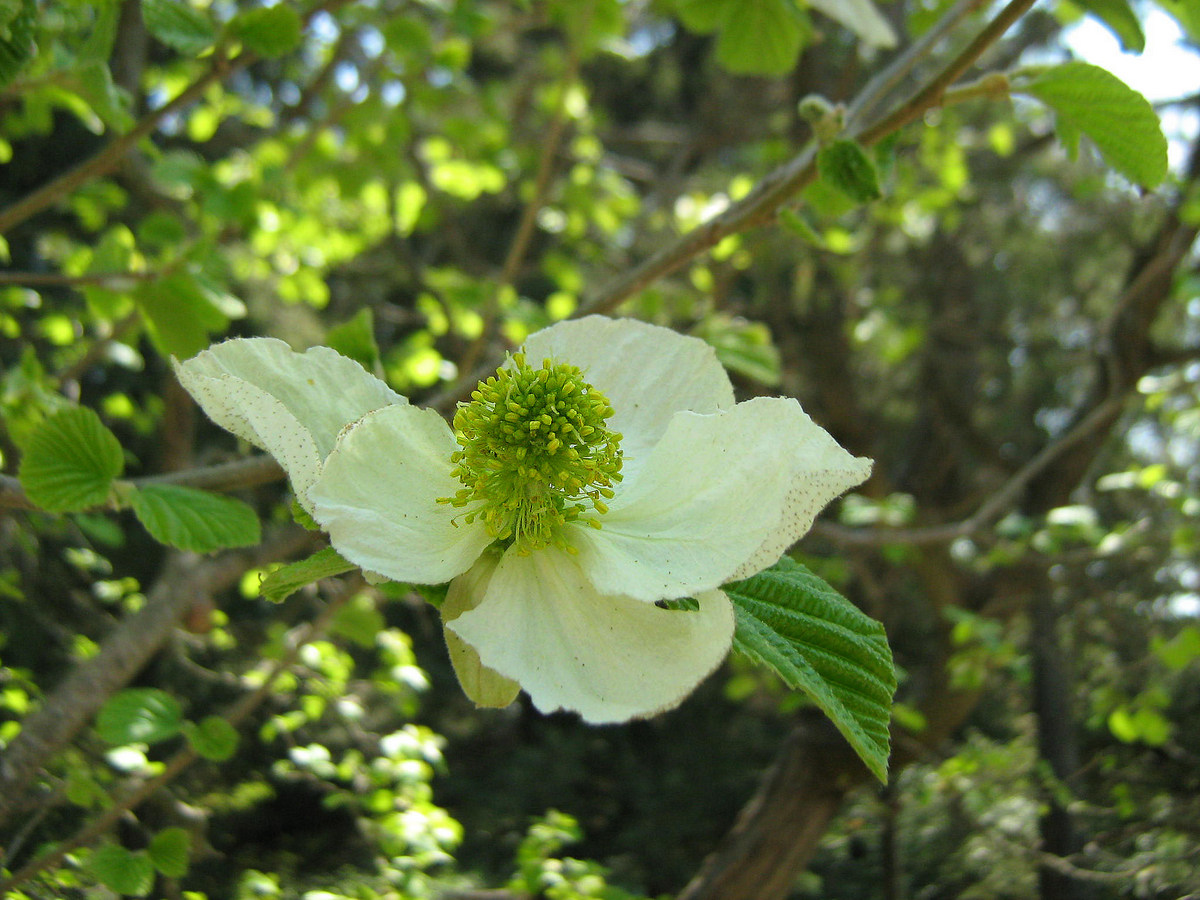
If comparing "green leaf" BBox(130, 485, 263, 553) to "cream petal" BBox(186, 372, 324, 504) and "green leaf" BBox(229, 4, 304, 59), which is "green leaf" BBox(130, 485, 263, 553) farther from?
"green leaf" BBox(229, 4, 304, 59)

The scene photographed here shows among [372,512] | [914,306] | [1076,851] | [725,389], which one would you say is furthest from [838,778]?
[914,306]

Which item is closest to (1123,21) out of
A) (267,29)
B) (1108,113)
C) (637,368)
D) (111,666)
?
(1108,113)

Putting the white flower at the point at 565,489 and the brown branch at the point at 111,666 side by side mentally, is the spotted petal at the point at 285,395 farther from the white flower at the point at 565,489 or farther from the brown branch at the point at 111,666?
the brown branch at the point at 111,666

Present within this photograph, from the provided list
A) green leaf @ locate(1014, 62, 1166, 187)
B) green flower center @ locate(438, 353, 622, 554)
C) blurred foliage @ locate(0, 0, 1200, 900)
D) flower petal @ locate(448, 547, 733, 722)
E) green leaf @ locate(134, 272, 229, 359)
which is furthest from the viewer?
blurred foliage @ locate(0, 0, 1200, 900)

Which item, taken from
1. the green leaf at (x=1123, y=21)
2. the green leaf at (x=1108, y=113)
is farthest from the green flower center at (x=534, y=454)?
the green leaf at (x=1123, y=21)

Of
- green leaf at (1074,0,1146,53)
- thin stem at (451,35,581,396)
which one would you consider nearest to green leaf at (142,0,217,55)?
thin stem at (451,35,581,396)

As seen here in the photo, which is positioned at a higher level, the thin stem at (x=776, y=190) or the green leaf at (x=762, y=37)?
the green leaf at (x=762, y=37)

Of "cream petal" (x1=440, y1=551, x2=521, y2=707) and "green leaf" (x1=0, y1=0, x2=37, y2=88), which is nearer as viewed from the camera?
"cream petal" (x1=440, y1=551, x2=521, y2=707)
